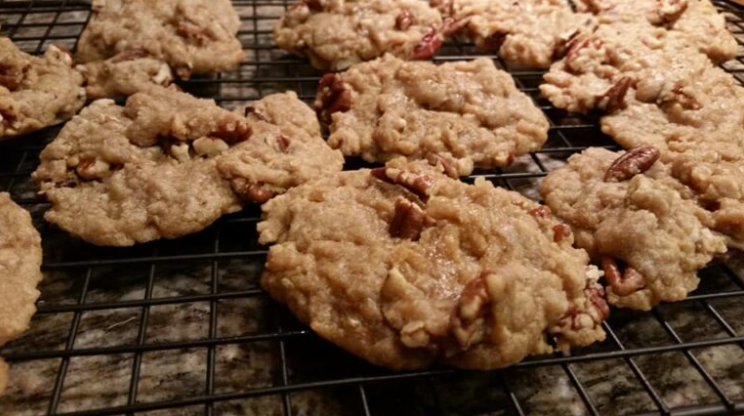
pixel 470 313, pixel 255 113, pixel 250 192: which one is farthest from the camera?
pixel 255 113

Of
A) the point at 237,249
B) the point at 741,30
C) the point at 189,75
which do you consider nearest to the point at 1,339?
the point at 237,249

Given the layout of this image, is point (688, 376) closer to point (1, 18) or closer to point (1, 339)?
point (1, 339)

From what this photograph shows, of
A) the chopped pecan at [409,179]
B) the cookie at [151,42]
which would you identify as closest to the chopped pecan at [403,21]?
the cookie at [151,42]

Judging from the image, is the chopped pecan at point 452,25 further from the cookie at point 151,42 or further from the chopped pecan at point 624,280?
the chopped pecan at point 624,280

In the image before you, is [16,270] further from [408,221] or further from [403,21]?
[403,21]

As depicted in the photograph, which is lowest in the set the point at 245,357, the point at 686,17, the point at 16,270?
the point at 245,357

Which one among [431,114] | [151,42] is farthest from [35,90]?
[431,114]

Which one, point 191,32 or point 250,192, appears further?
point 191,32
